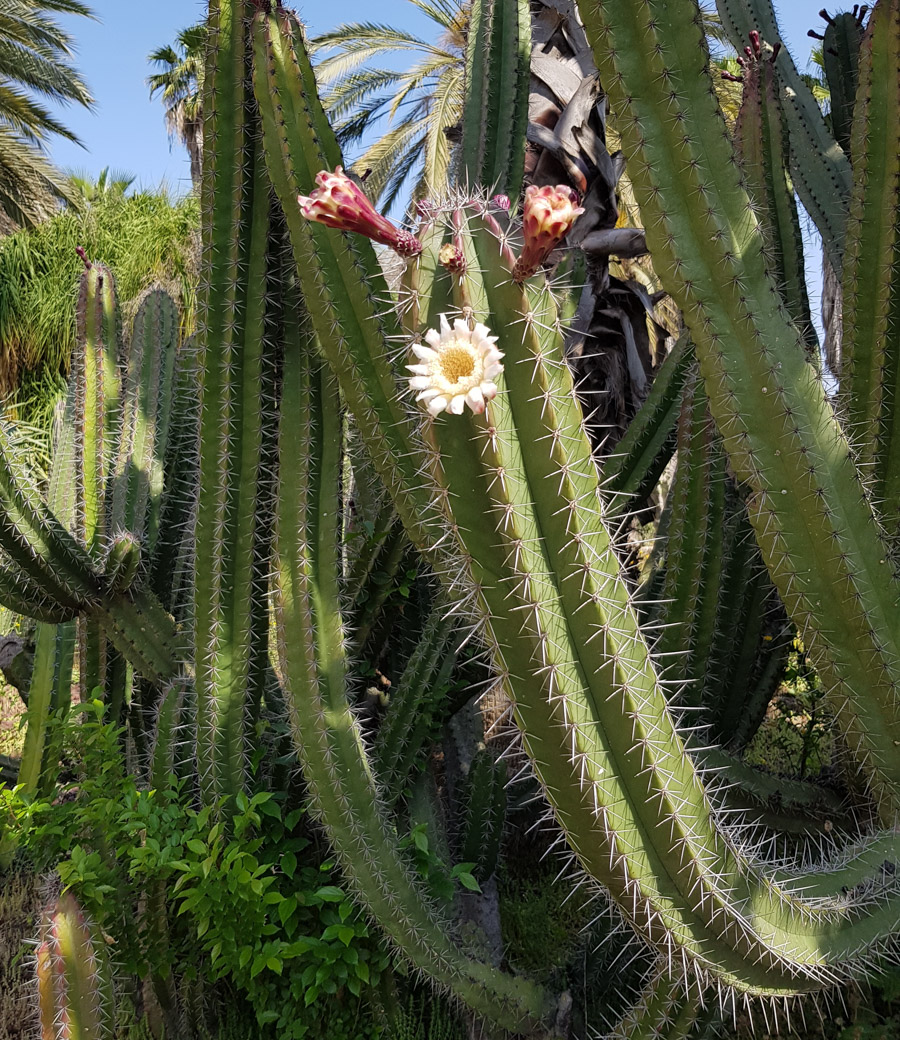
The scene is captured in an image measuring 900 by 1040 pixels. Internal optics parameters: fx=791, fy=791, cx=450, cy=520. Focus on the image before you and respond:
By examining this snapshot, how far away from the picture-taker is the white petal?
1439 mm

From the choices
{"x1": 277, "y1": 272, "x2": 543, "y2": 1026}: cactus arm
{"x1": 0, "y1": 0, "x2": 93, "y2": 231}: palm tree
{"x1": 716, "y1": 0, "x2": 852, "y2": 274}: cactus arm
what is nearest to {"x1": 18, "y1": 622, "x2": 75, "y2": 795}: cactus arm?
{"x1": 277, "y1": 272, "x2": 543, "y2": 1026}: cactus arm

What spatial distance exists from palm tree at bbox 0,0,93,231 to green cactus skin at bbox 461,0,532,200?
46.5 ft

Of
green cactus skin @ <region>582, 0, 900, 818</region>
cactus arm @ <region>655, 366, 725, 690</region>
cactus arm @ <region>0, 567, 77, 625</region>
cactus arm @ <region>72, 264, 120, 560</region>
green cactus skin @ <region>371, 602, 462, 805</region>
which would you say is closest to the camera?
green cactus skin @ <region>582, 0, 900, 818</region>

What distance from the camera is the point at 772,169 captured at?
327cm

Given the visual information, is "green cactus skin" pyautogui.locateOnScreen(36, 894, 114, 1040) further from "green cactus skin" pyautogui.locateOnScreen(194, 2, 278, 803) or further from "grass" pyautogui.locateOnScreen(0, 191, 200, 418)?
"grass" pyautogui.locateOnScreen(0, 191, 200, 418)

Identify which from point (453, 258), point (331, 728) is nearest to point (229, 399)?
point (331, 728)

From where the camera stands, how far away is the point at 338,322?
8.14ft

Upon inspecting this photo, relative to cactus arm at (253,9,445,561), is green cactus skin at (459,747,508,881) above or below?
below

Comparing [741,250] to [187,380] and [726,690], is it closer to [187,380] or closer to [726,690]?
[726,690]

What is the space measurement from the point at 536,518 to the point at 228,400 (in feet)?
4.68

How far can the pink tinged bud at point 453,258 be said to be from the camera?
5.16ft

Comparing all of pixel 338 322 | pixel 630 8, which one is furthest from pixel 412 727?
pixel 630 8

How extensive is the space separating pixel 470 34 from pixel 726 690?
331 cm

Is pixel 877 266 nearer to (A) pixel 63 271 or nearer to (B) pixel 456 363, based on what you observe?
(B) pixel 456 363
